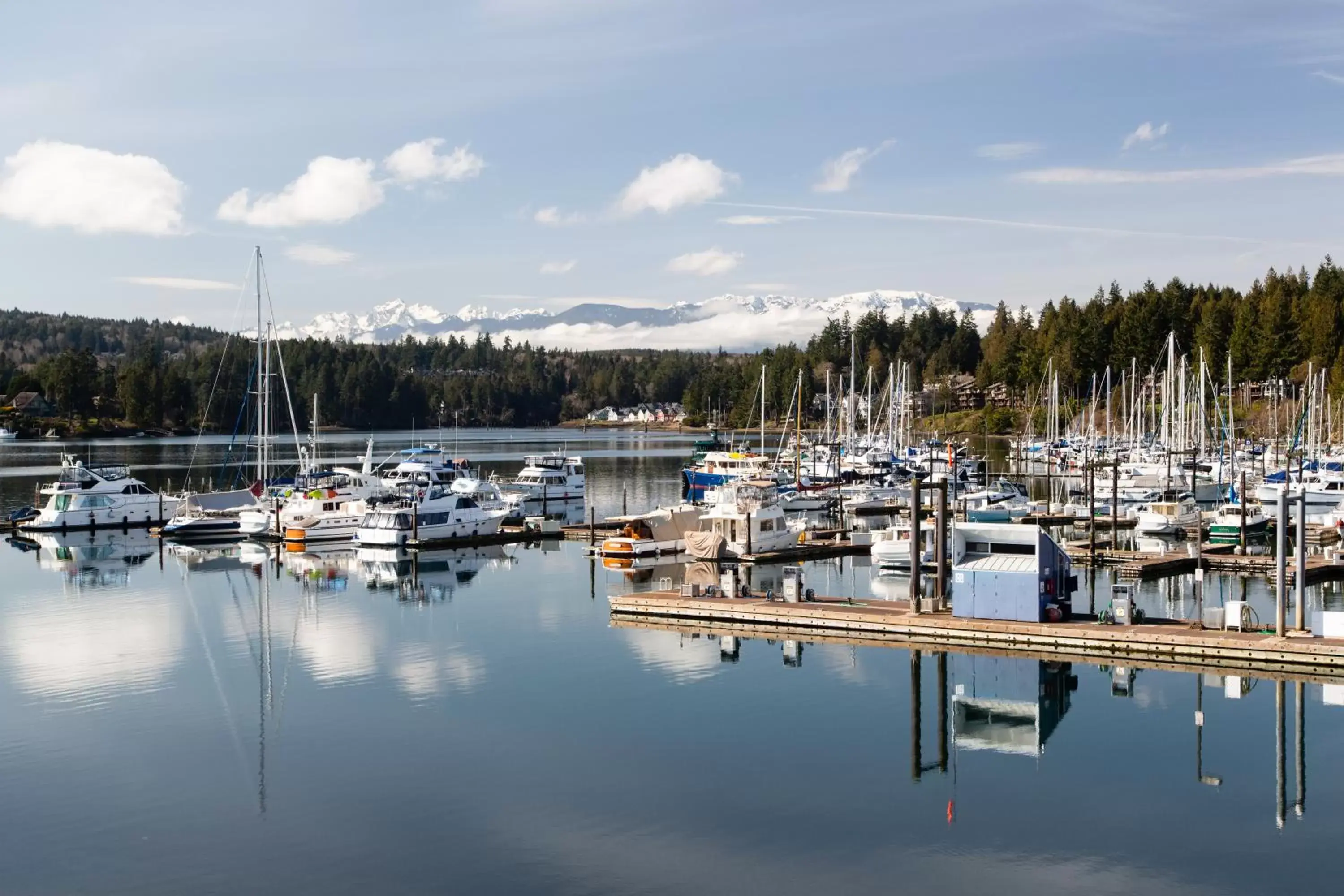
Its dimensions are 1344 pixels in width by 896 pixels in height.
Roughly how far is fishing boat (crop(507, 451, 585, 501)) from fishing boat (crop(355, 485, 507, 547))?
17.7 meters

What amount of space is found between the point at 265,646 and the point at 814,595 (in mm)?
16762

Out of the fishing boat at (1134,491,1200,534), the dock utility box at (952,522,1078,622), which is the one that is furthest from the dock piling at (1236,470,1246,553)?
the dock utility box at (952,522,1078,622)

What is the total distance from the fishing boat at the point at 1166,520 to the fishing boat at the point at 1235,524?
1666 mm

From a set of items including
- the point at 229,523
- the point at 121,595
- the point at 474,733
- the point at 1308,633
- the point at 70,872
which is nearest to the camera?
the point at 70,872

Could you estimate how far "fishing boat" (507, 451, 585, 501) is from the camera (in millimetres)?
87188

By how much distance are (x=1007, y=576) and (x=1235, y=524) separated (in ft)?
90.8

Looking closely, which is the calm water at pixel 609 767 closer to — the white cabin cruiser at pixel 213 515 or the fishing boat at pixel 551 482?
the white cabin cruiser at pixel 213 515

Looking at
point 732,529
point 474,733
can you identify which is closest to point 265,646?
point 474,733

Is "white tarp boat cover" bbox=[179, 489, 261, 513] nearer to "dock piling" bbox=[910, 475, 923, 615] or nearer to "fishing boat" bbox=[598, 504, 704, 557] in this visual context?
"fishing boat" bbox=[598, 504, 704, 557]

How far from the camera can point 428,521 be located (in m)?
64.8

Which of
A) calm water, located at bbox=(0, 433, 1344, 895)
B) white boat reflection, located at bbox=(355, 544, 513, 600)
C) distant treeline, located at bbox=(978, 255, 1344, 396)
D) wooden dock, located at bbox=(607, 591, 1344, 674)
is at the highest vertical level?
distant treeline, located at bbox=(978, 255, 1344, 396)

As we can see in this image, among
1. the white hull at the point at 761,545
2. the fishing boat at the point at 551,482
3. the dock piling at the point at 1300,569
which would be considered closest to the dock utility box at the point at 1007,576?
the dock piling at the point at 1300,569

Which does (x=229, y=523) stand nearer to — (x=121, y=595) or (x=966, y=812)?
(x=121, y=595)

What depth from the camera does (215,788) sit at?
2595 centimetres
